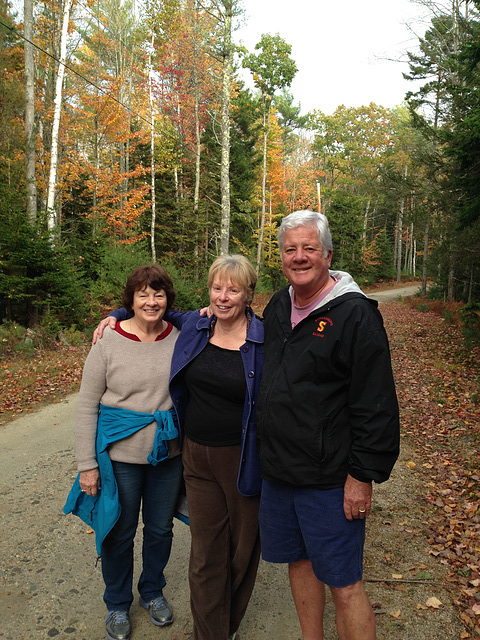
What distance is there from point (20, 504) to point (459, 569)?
3978 millimetres

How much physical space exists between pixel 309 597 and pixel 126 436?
1314 millimetres

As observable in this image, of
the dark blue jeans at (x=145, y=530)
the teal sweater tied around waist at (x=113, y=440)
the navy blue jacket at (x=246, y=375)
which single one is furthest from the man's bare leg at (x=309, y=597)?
Answer: the teal sweater tied around waist at (x=113, y=440)

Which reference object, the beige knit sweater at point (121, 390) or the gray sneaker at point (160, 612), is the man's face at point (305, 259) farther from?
the gray sneaker at point (160, 612)

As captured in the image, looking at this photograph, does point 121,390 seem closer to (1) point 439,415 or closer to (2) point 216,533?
(2) point 216,533

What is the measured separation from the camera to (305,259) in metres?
2.12

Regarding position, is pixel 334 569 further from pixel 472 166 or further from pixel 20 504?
pixel 472 166

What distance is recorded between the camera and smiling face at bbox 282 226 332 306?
212 centimetres

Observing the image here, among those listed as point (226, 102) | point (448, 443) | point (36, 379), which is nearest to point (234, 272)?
point (448, 443)

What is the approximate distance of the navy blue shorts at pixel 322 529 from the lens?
1.98 meters

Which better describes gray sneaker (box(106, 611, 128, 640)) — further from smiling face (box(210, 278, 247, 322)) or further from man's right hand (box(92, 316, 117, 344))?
smiling face (box(210, 278, 247, 322))

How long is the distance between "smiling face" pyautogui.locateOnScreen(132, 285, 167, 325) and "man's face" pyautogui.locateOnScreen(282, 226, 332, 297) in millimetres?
820

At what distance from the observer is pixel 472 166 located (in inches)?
287

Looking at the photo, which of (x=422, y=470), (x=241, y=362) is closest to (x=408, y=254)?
(x=422, y=470)

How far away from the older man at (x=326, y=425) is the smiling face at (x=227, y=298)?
0.33 m
